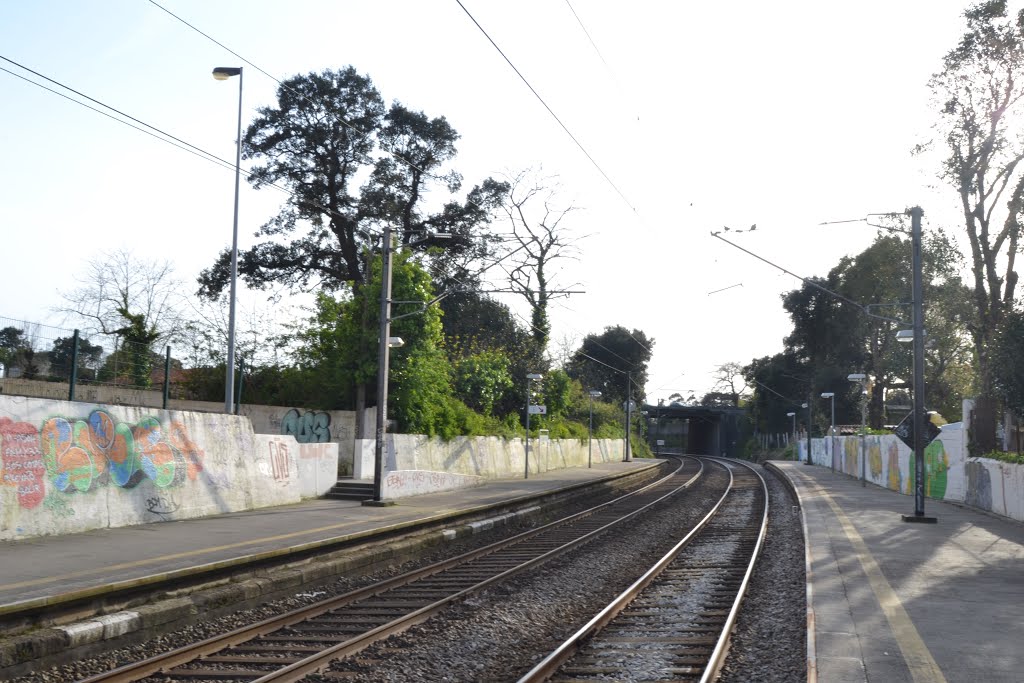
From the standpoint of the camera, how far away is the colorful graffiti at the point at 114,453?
48.3 feet

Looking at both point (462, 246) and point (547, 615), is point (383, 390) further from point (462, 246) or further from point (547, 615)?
point (462, 246)

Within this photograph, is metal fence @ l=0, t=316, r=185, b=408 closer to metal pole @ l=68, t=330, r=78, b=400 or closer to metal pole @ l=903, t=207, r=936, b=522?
metal pole @ l=68, t=330, r=78, b=400

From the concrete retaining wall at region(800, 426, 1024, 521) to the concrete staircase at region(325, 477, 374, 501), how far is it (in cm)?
1497

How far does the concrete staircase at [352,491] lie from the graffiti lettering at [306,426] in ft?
12.0

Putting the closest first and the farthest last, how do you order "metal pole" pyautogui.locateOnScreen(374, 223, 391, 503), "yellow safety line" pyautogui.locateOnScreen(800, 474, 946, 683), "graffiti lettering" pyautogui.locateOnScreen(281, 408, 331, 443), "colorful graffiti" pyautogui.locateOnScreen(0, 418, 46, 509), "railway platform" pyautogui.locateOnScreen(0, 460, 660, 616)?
1. "yellow safety line" pyautogui.locateOnScreen(800, 474, 946, 683)
2. "railway platform" pyautogui.locateOnScreen(0, 460, 660, 616)
3. "colorful graffiti" pyautogui.locateOnScreen(0, 418, 46, 509)
4. "metal pole" pyautogui.locateOnScreen(374, 223, 391, 503)
5. "graffiti lettering" pyautogui.locateOnScreen(281, 408, 331, 443)

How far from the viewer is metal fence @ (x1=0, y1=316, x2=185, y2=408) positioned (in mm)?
16641

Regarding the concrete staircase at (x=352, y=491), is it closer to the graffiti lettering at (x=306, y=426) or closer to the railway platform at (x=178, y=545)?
the railway platform at (x=178, y=545)

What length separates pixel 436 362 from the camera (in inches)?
1233

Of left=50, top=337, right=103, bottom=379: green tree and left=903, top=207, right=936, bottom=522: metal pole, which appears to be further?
left=903, top=207, right=936, bottom=522: metal pole

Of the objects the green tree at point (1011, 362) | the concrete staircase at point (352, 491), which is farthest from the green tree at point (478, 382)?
the green tree at point (1011, 362)

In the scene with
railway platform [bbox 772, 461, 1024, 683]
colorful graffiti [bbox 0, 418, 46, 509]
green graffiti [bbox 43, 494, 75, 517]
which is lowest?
railway platform [bbox 772, 461, 1024, 683]

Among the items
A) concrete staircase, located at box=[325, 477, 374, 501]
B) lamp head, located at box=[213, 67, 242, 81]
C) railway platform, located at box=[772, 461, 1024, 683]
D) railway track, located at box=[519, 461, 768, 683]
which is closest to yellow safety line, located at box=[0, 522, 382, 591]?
railway track, located at box=[519, 461, 768, 683]

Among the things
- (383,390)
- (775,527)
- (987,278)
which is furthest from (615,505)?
(987,278)

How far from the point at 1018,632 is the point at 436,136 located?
36.7 metres
